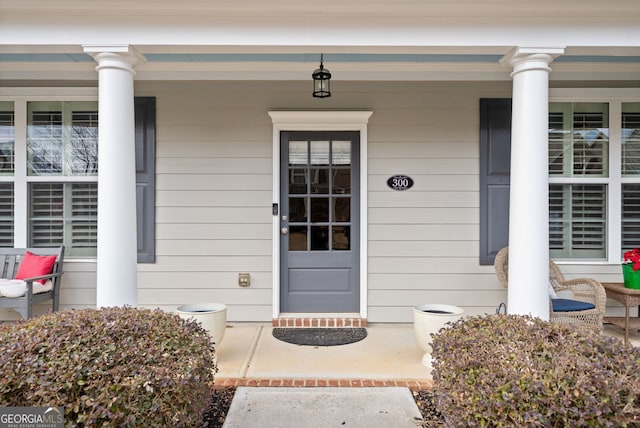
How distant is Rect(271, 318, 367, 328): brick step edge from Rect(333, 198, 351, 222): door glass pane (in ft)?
3.28

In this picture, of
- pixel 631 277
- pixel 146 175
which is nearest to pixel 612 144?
pixel 631 277

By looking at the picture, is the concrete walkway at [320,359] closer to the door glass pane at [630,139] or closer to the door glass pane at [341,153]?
the door glass pane at [341,153]

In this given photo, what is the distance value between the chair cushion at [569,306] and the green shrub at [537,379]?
146 centimetres

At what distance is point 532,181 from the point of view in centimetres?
292

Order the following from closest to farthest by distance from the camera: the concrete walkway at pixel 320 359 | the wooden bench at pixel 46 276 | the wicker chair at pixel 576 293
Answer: the concrete walkway at pixel 320 359, the wicker chair at pixel 576 293, the wooden bench at pixel 46 276

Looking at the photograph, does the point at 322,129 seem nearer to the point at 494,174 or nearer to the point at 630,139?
the point at 494,174

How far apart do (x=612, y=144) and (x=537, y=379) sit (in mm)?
3446

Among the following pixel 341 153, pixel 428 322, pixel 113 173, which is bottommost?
pixel 428 322

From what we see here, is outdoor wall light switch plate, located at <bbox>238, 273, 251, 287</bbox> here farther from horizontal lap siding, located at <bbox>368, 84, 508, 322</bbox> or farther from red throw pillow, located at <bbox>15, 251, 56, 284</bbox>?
Result: red throw pillow, located at <bbox>15, 251, 56, 284</bbox>

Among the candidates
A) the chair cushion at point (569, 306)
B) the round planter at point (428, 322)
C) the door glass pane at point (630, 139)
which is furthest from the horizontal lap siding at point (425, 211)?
the door glass pane at point (630, 139)

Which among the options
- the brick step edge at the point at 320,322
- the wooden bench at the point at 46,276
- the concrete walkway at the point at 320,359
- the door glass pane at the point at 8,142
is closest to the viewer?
the concrete walkway at the point at 320,359

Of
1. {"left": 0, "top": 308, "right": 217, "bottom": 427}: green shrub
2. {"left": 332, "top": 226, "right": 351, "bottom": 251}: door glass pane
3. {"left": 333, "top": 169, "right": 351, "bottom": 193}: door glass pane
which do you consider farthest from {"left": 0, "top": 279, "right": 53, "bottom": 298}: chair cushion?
{"left": 333, "top": 169, "right": 351, "bottom": 193}: door glass pane

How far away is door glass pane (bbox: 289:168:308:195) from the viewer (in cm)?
421

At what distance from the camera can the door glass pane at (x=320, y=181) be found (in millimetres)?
4211
